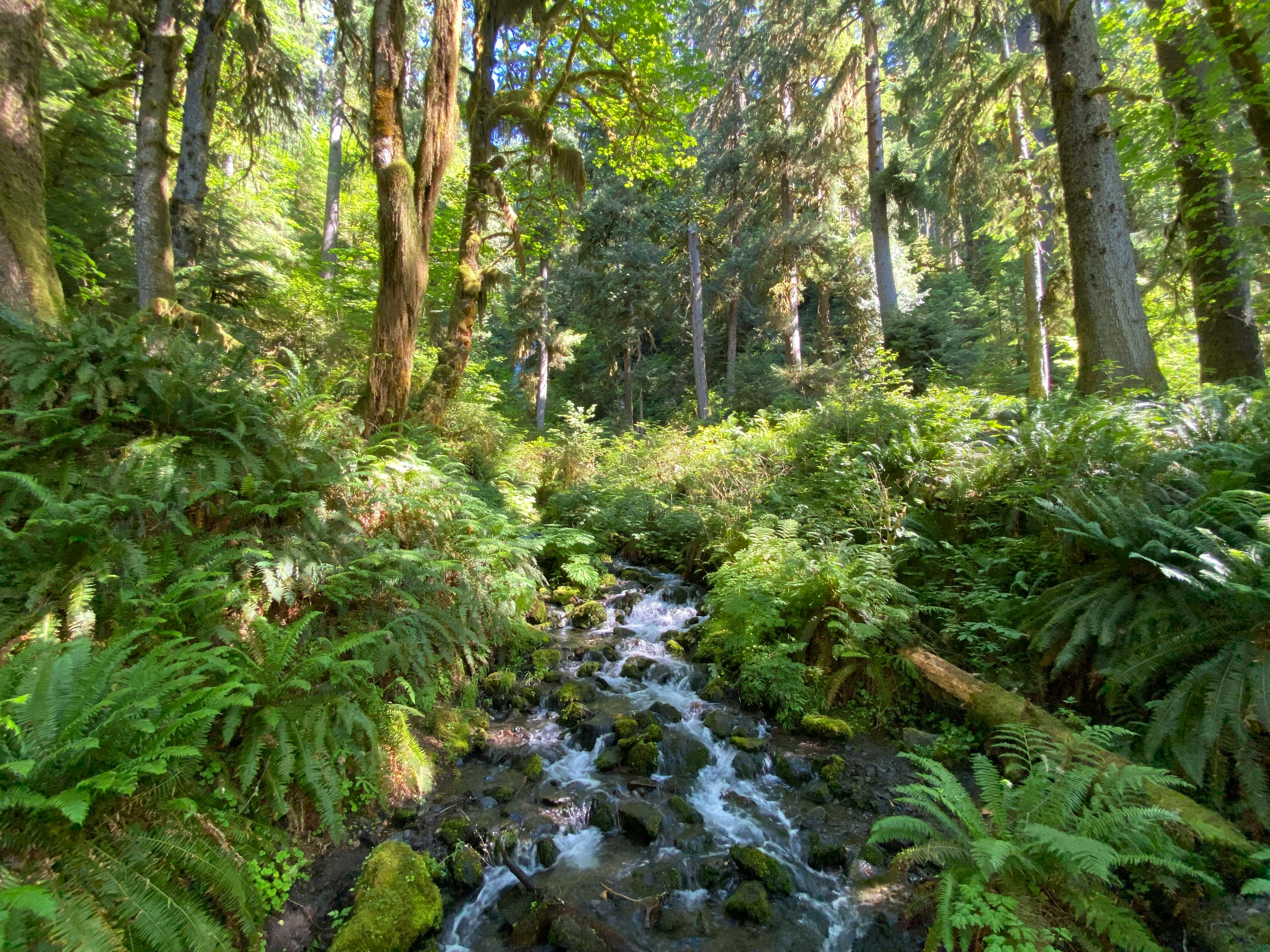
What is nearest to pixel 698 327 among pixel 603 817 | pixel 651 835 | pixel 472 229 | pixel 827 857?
pixel 472 229

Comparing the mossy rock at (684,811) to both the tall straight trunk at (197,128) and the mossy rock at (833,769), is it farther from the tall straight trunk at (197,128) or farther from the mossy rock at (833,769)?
the tall straight trunk at (197,128)

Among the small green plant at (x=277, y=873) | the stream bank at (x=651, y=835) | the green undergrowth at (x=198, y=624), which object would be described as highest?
the green undergrowth at (x=198, y=624)

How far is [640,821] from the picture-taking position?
3.89 m

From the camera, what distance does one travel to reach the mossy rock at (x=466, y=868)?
11.2 ft

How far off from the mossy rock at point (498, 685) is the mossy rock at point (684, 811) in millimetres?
2059

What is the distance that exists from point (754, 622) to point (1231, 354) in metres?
7.90

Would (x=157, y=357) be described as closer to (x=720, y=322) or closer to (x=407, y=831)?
(x=407, y=831)

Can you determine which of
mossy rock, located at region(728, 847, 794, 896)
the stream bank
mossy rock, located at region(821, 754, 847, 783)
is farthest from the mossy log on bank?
mossy rock, located at region(728, 847, 794, 896)

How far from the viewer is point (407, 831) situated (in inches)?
148

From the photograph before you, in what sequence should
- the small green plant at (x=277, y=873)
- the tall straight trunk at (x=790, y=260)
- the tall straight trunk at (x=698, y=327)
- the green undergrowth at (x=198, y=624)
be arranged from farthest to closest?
the tall straight trunk at (x=698, y=327) < the tall straight trunk at (x=790, y=260) < the small green plant at (x=277, y=873) < the green undergrowth at (x=198, y=624)

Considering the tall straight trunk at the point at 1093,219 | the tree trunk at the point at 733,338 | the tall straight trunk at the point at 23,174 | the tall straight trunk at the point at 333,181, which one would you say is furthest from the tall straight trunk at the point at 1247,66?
the tall straight trunk at the point at 333,181

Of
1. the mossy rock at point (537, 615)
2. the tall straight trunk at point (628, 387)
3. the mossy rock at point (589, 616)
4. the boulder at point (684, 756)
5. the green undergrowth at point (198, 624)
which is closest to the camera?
the green undergrowth at point (198, 624)

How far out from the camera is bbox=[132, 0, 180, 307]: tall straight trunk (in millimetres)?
6156

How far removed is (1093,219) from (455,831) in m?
9.32
